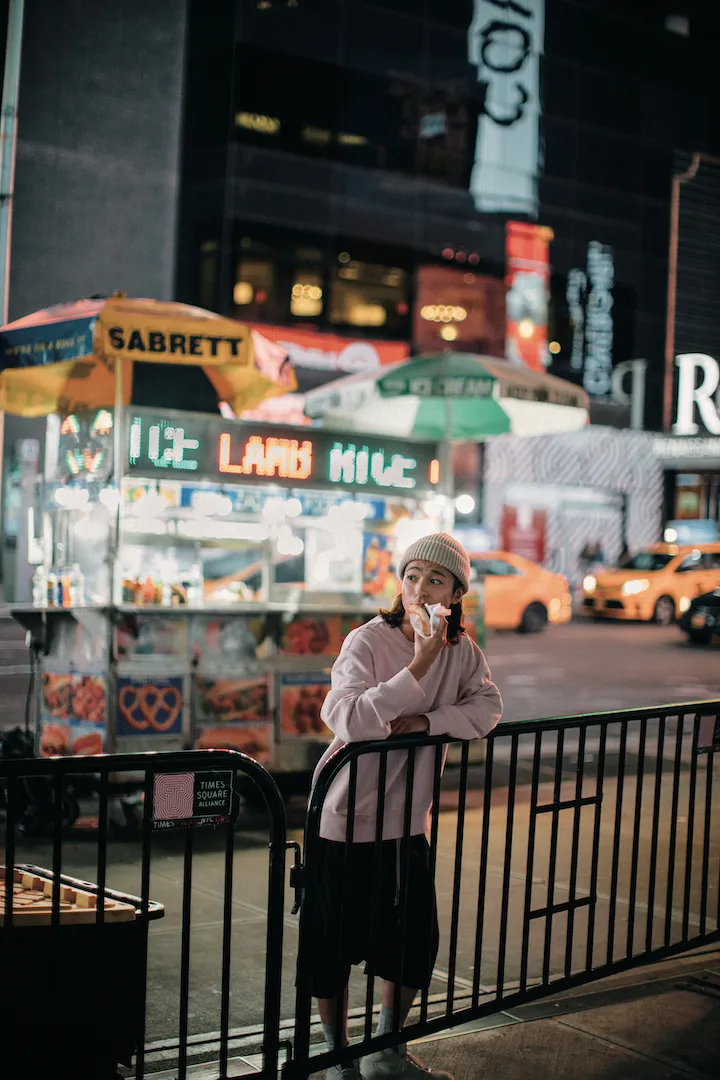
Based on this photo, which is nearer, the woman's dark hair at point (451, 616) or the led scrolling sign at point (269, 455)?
the woman's dark hair at point (451, 616)

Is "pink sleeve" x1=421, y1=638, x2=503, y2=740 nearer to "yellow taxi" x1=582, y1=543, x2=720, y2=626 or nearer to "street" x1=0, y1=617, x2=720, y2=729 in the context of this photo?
"street" x1=0, y1=617, x2=720, y2=729

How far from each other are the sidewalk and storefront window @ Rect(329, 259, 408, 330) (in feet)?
89.0

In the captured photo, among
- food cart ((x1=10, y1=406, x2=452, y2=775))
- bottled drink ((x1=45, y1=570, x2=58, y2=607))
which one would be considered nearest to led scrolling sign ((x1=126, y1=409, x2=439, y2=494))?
food cart ((x1=10, y1=406, x2=452, y2=775))

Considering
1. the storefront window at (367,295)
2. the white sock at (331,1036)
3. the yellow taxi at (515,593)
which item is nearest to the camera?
the white sock at (331,1036)

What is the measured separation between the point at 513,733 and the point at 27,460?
74.9 feet

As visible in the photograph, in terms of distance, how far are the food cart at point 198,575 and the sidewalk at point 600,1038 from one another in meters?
4.02

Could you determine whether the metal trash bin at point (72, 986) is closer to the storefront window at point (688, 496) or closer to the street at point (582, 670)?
the street at point (582, 670)

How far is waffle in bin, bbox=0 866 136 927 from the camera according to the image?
3.45m

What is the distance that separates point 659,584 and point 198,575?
64.9 feet

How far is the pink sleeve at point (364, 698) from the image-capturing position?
3.99m

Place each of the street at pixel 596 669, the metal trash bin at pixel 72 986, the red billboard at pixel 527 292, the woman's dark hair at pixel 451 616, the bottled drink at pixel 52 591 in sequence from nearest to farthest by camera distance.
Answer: the metal trash bin at pixel 72 986
the woman's dark hair at pixel 451 616
the bottled drink at pixel 52 591
the street at pixel 596 669
the red billboard at pixel 527 292

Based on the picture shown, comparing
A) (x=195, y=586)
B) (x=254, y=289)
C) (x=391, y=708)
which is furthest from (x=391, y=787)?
(x=254, y=289)

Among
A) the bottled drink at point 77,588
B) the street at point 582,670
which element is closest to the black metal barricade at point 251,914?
the bottled drink at point 77,588

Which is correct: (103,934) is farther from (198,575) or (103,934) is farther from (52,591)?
(52,591)
